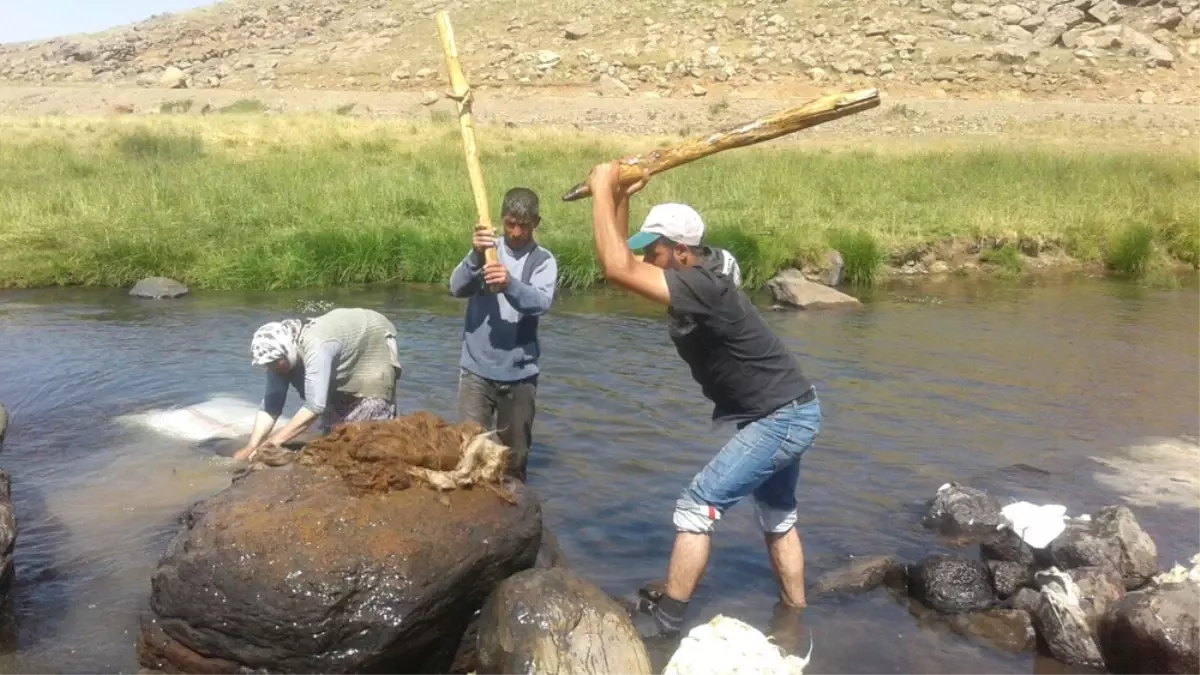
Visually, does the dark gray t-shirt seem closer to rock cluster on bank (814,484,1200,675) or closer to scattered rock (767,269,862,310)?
rock cluster on bank (814,484,1200,675)

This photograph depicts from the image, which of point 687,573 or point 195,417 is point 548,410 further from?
point 687,573

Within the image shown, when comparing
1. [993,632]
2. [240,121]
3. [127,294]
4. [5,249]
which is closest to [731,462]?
[993,632]

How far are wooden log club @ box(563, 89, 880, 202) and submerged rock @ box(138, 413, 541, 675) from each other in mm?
1477

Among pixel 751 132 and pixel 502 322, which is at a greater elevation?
pixel 751 132

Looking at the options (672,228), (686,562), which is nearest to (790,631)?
(686,562)

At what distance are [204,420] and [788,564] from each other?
4803 millimetres

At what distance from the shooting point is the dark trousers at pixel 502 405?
6.54 m

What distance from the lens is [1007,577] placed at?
6.14m

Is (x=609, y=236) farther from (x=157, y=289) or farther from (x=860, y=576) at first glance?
(x=157, y=289)

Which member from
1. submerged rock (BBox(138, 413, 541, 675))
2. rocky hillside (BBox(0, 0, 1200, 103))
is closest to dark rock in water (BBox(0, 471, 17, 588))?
submerged rock (BBox(138, 413, 541, 675))

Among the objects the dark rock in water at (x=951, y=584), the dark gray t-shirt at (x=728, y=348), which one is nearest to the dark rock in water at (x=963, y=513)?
the dark rock in water at (x=951, y=584)

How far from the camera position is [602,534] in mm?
6883

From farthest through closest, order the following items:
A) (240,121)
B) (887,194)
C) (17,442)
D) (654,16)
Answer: (654,16) < (240,121) < (887,194) < (17,442)

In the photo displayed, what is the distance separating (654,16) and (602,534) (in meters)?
49.2
